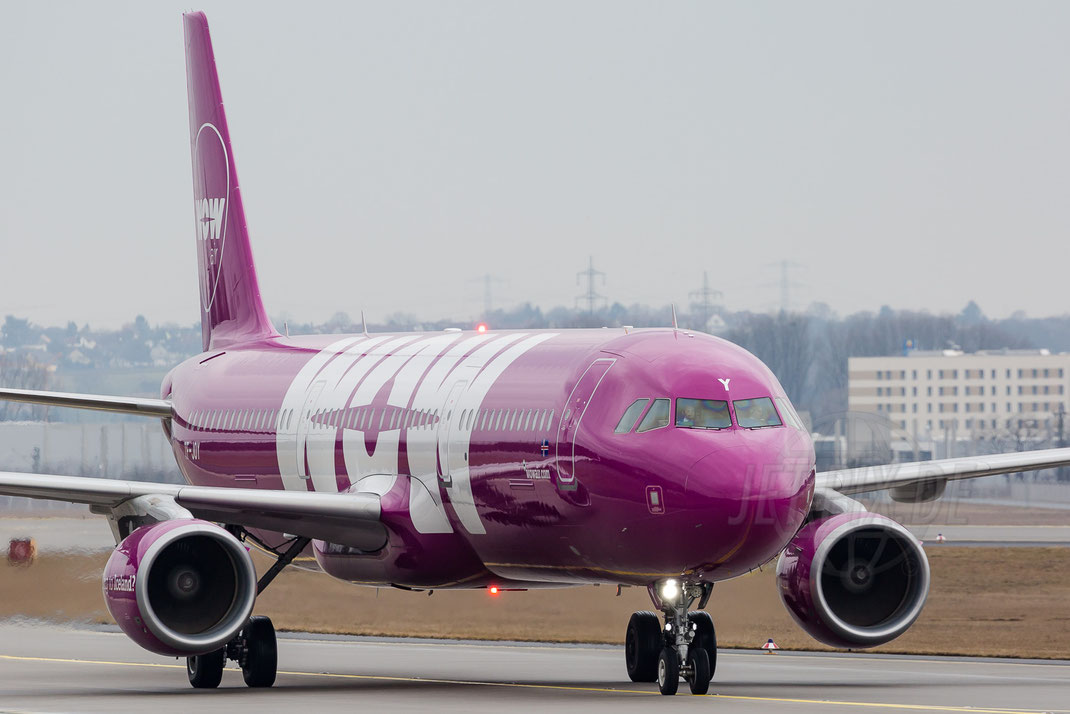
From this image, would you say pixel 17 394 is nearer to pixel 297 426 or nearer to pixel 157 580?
pixel 297 426

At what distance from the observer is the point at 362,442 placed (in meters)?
23.0

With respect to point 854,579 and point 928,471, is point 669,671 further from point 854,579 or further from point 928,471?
point 928,471

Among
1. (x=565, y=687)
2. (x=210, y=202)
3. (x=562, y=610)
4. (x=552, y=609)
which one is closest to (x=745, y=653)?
(x=562, y=610)

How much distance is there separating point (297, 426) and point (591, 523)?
6.75 metres

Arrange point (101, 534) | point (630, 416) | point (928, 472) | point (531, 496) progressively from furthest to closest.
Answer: point (101, 534) < point (928, 472) < point (531, 496) < point (630, 416)

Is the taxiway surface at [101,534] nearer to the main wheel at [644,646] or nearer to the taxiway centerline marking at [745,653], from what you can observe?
the taxiway centerline marking at [745,653]

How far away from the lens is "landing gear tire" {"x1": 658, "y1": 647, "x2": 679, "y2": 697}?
1908 cm

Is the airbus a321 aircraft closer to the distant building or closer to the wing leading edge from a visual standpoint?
the wing leading edge

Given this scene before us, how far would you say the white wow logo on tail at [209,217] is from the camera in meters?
30.4

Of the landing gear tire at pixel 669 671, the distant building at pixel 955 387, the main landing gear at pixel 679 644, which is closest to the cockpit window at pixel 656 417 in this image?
the main landing gear at pixel 679 644

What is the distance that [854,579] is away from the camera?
21.0 metres

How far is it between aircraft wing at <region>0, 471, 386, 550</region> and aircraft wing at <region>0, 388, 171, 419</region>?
4.24 m

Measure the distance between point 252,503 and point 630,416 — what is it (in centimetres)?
469

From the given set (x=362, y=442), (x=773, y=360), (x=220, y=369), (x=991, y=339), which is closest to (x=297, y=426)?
(x=362, y=442)
